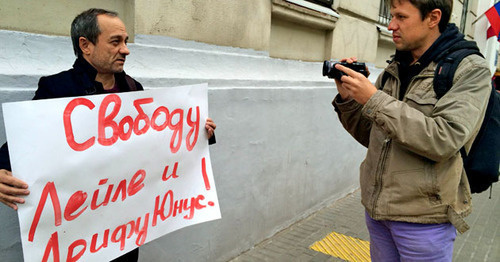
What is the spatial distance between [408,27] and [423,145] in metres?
0.55

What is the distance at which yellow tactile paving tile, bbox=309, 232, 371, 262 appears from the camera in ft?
11.4

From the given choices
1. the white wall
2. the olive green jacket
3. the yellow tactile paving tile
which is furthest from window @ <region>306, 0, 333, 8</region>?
the olive green jacket

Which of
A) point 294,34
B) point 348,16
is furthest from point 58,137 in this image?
point 348,16

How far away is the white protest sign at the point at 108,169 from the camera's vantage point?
1425mm

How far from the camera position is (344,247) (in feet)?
12.0

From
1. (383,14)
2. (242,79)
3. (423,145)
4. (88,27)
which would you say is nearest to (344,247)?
(242,79)

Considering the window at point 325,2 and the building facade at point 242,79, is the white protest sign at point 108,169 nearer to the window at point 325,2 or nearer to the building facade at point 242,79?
the building facade at point 242,79

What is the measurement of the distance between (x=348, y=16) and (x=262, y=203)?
2.84 metres

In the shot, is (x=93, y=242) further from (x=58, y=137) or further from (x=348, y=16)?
(x=348, y=16)

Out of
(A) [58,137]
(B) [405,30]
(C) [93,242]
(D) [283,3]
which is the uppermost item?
(D) [283,3]

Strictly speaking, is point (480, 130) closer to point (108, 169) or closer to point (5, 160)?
point (108, 169)

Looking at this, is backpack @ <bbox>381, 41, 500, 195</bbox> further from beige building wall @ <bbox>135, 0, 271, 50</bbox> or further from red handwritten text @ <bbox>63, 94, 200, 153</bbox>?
beige building wall @ <bbox>135, 0, 271, 50</bbox>

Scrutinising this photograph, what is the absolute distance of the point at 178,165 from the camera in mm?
1969

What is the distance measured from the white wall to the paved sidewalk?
0.12 metres
